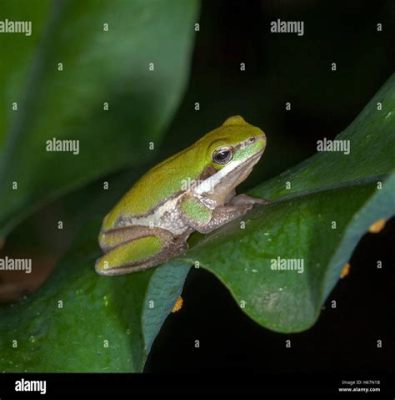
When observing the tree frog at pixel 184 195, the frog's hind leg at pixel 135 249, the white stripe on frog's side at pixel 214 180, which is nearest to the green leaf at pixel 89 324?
the frog's hind leg at pixel 135 249

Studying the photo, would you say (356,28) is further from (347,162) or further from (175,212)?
(347,162)

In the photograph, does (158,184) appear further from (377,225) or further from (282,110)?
(377,225)

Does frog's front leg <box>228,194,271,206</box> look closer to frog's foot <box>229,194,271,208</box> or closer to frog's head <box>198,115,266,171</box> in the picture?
frog's foot <box>229,194,271,208</box>

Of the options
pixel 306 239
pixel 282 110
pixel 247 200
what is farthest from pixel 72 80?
pixel 306 239

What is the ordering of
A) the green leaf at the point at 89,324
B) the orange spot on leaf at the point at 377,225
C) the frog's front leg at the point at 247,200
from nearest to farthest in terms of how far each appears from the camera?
the orange spot on leaf at the point at 377,225 → the green leaf at the point at 89,324 → the frog's front leg at the point at 247,200

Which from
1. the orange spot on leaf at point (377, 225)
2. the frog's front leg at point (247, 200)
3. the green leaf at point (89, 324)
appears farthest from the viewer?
the frog's front leg at point (247, 200)

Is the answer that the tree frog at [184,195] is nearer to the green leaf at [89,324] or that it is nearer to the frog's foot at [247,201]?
the frog's foot at [247,201]

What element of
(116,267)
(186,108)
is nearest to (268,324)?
(116,267)
